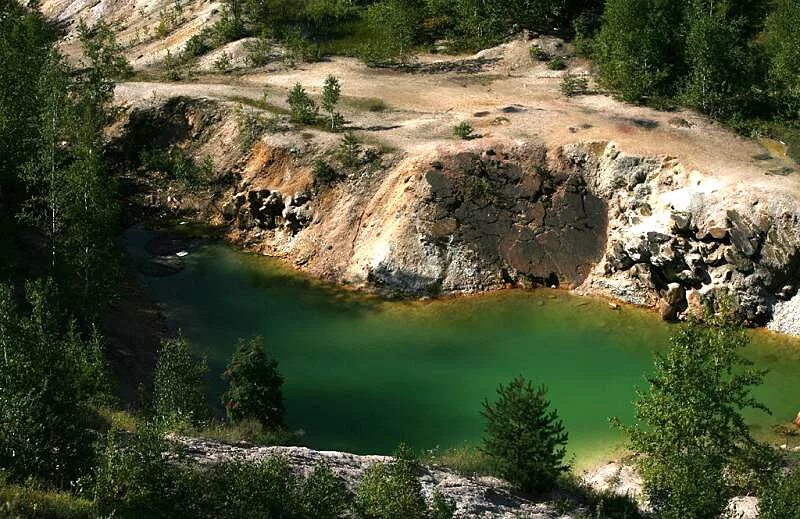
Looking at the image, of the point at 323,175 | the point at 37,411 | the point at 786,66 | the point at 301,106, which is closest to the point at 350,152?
the point at 323,175

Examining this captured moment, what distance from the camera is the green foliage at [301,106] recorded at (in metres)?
69.6

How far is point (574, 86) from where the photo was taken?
73.8 metres

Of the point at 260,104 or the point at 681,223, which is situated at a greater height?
the point at 260,104

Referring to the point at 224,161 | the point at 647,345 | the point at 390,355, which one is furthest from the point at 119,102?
the point at 647,345

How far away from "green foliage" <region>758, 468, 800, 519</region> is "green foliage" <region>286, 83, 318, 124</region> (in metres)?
49.0

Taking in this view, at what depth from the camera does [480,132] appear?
213 ft

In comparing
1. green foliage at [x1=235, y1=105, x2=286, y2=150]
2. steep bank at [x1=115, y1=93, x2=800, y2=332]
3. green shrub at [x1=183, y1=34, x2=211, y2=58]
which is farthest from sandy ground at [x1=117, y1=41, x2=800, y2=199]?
green shrub at [x1=183, y1=34, x2=211, y2=58]

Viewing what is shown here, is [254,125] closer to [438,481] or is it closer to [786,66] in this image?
[786,66]

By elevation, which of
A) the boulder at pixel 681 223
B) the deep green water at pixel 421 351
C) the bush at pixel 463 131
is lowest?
the deep green water at pixel 421 351

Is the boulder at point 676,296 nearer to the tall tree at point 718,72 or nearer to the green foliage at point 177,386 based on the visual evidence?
the tall tree at point 718,72

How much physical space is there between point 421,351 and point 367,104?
2964 centimetres

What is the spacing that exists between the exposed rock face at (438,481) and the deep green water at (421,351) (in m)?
8.29

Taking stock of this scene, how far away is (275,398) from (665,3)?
53162 mm

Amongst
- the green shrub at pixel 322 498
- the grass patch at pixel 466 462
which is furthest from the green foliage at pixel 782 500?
the green shrub at pixel 322 498
